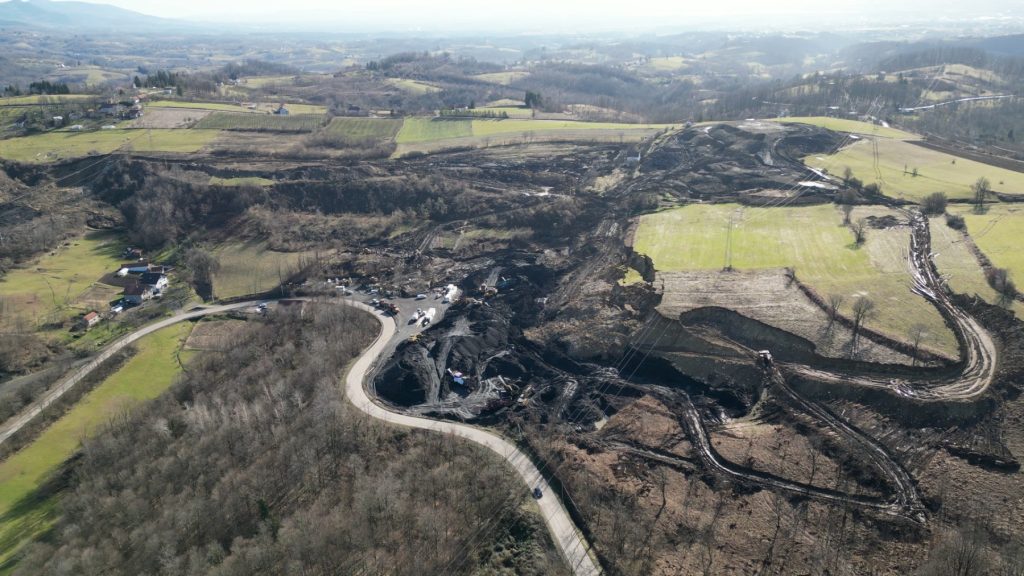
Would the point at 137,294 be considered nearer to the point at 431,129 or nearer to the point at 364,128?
the point at 364,128

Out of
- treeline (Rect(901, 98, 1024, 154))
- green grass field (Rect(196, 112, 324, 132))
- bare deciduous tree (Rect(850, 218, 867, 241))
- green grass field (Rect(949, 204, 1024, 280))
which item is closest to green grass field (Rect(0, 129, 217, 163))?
green grass field (Rect(196, 112, 324, 132))

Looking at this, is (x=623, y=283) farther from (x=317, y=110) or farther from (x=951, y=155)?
(x=317, y=110)

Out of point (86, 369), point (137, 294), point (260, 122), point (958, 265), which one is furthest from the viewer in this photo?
point (260, 122)

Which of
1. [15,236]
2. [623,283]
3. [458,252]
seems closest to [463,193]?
[458,252]

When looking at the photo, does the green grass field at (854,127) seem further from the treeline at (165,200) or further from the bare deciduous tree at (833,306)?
the treeline at (165,200)

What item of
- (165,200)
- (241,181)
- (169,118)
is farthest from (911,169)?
(169,118)

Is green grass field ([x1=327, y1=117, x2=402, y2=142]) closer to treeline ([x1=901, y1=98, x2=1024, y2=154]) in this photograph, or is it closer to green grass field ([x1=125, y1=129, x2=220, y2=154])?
green grass field ([x1=125, y1=129, x2=220, y2=154])

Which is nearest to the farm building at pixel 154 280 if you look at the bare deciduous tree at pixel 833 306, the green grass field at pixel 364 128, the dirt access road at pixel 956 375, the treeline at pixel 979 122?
the green grass field at pixel 364 128
